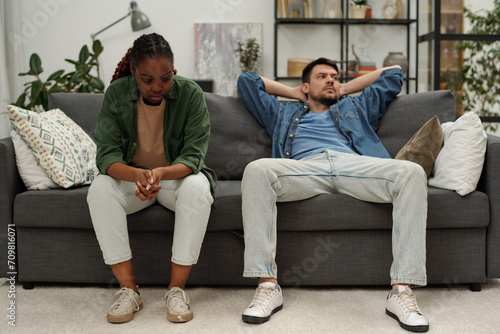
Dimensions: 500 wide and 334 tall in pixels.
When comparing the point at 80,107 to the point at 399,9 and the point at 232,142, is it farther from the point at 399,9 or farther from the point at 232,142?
the point at 399,9

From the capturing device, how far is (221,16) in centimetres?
462

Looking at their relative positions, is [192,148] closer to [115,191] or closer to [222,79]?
[115,191]

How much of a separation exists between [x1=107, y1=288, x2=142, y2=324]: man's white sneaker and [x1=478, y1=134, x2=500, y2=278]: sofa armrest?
134 cm

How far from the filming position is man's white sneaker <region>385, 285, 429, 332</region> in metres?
1.62

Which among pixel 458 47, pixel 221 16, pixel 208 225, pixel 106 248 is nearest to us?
A: pixel 106 248

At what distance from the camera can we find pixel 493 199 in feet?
6.53

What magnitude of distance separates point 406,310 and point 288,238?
52 cm

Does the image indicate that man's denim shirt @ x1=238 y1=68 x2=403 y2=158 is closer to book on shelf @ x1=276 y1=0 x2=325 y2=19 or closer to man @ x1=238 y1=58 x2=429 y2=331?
man @ x1=238 y1=58 x2=429 y2=331

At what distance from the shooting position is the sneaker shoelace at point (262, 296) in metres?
1.72

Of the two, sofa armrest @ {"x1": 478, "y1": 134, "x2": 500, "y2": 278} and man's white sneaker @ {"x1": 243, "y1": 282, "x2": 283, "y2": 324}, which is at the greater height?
sofa armrest @ {"x1": 478, "y1": 134, "x2": 500, "y2": 278}

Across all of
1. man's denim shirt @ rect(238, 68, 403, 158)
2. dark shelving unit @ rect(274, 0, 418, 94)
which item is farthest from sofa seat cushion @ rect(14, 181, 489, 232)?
dark shelving unit @ rect(274, 0, 418, 94)

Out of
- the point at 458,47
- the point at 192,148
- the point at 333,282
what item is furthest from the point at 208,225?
the point at 458,47

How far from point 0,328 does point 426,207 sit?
4.74 ft

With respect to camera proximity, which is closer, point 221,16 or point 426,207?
point 426,207
